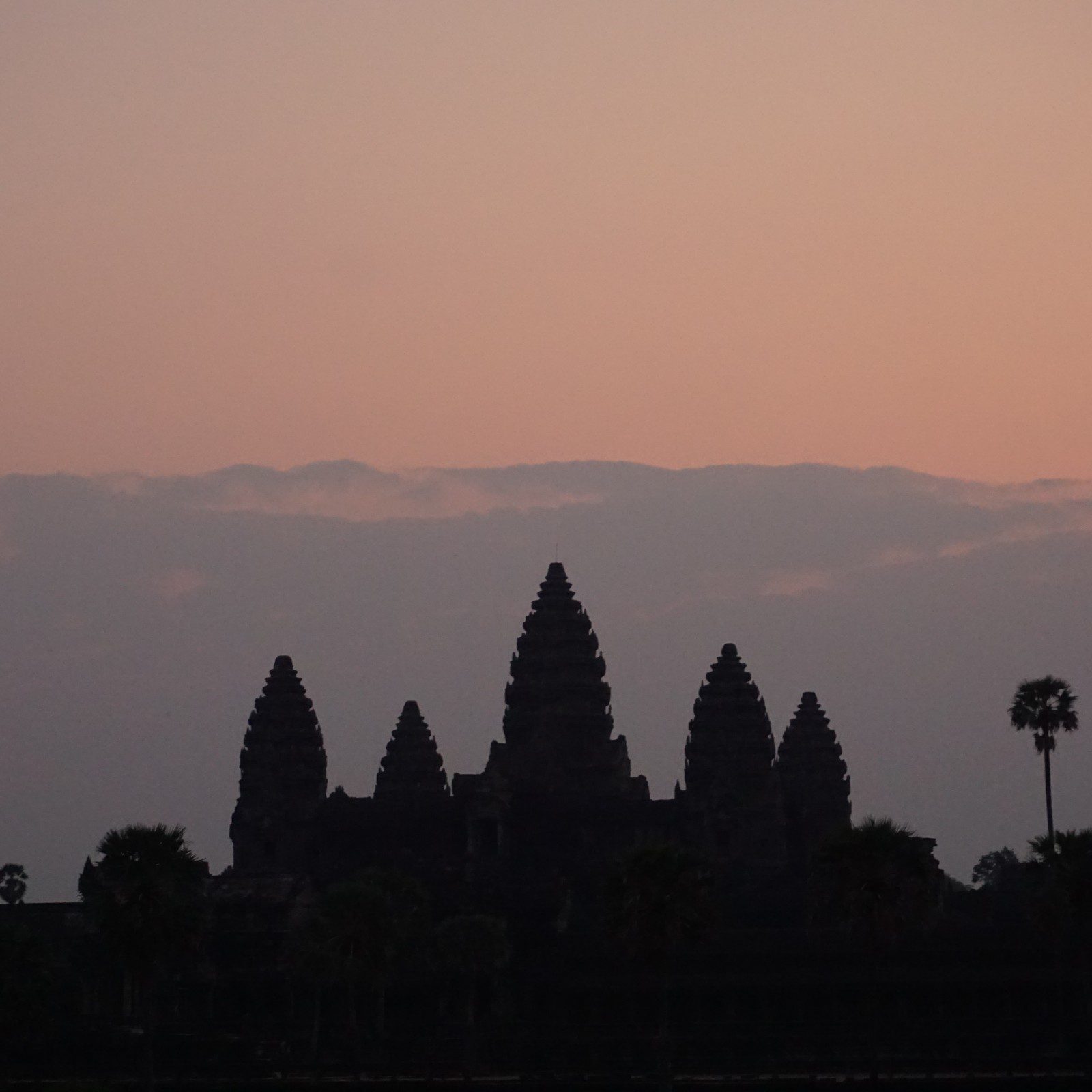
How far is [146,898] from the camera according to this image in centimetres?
8544

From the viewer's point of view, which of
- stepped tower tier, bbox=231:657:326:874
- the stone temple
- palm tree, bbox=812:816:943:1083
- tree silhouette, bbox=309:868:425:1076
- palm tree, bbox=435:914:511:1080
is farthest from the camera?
stepped tower tier, bbox=231:657:326:874

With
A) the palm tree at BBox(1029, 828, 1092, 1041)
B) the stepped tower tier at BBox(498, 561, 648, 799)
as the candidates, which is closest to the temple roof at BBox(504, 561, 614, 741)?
the stepped tower tier at BBox(498, 561, 648, 799)

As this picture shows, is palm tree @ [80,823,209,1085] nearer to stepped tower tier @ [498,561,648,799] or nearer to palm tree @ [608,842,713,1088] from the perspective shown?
palm tree @ [608,842,713,1088]

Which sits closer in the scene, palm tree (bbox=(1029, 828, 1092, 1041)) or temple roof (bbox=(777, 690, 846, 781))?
palm tree (bbox=(1029, 828, 1092, 1041))

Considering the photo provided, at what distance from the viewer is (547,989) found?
361 feet

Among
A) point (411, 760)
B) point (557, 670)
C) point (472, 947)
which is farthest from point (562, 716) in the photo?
point (472, 947)

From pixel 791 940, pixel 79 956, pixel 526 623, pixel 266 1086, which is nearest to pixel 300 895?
pixel 79 956

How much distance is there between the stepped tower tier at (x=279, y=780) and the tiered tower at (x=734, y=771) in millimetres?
21893

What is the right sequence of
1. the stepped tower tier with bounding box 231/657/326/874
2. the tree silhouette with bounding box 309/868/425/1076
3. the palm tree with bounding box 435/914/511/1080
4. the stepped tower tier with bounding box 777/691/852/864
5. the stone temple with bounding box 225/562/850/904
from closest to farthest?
the tree silhouette with bounding box 309/868/425/1076 → the palm tree with bounding box 435/914/511/1080 → the stone temple with bounding box 225/562/850/904 → the stepped tower tier with bounding box 231/657/326/874 → the stepped tower tier with bounding box 777/691/852/864

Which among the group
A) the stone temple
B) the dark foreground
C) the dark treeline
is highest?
the stone temple

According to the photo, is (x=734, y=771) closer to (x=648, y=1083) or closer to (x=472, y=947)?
(x=472, y=947)

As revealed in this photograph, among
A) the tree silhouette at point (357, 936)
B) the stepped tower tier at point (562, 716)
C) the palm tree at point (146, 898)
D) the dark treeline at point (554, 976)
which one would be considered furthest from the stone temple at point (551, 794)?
the palm tree at point (146, 898)

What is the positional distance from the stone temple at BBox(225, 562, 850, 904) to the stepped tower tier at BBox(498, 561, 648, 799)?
0.29ft

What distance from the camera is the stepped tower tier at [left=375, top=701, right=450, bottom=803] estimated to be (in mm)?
177500
